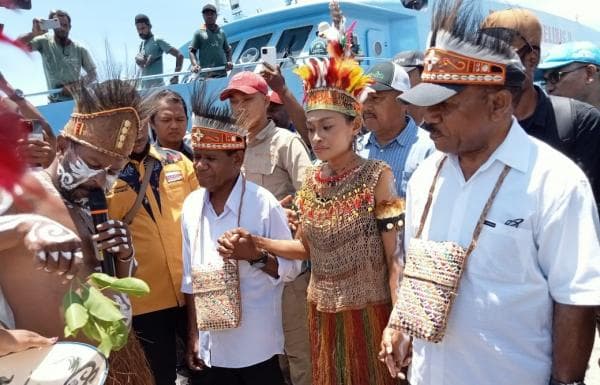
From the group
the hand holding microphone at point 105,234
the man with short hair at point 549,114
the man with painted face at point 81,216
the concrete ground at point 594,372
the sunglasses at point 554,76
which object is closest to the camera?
the man with painted face at point 81,216

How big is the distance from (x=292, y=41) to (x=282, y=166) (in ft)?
25.1

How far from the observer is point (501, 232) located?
1.57 meters

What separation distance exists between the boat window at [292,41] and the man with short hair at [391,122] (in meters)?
7.37

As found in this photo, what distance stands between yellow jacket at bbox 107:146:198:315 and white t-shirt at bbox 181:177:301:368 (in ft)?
0.32

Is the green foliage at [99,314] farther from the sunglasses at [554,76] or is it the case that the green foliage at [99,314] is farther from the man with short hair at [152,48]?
the man with short hair at [152,48]

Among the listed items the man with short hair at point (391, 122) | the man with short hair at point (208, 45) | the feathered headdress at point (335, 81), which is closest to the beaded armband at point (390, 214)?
the feathered headdress at point (335, 81)

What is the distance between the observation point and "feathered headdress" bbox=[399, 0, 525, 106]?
164 centimetres

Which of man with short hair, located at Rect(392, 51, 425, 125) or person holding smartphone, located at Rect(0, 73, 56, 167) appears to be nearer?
person holding smartphone, located at Rect(0, 73, 56, 167)

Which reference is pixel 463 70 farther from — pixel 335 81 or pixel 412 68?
pixel 412 68

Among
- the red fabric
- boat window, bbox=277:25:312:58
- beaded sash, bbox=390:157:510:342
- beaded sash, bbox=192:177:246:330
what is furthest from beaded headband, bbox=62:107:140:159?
boat window, bbox=277:25:312:58

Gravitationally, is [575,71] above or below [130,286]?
above

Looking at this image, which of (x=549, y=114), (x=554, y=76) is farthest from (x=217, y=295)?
(x=554, y=76)

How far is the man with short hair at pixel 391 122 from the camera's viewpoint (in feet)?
9.61

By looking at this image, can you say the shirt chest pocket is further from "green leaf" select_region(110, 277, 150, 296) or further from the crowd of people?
"green leaf" select_region(110, 277, 150, 296)
